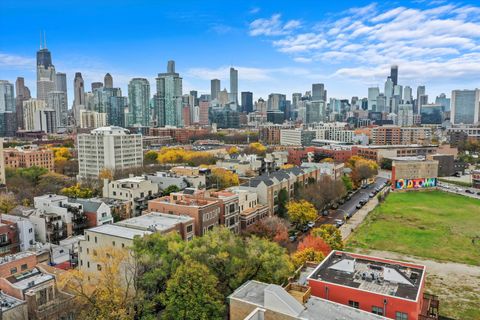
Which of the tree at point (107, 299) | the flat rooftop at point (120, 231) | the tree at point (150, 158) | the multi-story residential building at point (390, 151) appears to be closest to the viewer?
the tree at point (107, 299)

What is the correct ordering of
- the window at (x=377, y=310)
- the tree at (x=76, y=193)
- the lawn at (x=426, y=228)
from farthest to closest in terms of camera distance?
the tree at (x=76, y=193) < the lawn at (x=426, y=228) < the window at (x=377, y=310)

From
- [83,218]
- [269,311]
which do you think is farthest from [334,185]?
[269,311]

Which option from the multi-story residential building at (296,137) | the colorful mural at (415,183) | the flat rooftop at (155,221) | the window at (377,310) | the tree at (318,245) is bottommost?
the colorful mural at (415,183)

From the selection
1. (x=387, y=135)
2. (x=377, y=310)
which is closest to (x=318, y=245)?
(x=377, y=310)

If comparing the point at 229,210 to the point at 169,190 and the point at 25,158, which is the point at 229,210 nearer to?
the point at 169,190

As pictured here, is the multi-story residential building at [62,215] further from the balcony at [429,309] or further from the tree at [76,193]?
the balcony at [429,309]

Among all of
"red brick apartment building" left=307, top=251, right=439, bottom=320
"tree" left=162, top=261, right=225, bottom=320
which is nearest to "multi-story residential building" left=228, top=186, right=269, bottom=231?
"red brick apartment building" left=307, top=251, right=439, bottom=320

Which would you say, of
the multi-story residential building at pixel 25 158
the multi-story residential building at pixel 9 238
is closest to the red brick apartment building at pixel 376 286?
the multi-story residential building at pixel 9 238

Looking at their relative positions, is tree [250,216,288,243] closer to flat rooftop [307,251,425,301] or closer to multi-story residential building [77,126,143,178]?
flat rooftop [307,251,425,301]

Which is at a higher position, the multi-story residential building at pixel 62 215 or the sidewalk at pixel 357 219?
the multi-story residential building at pixel 62 215
